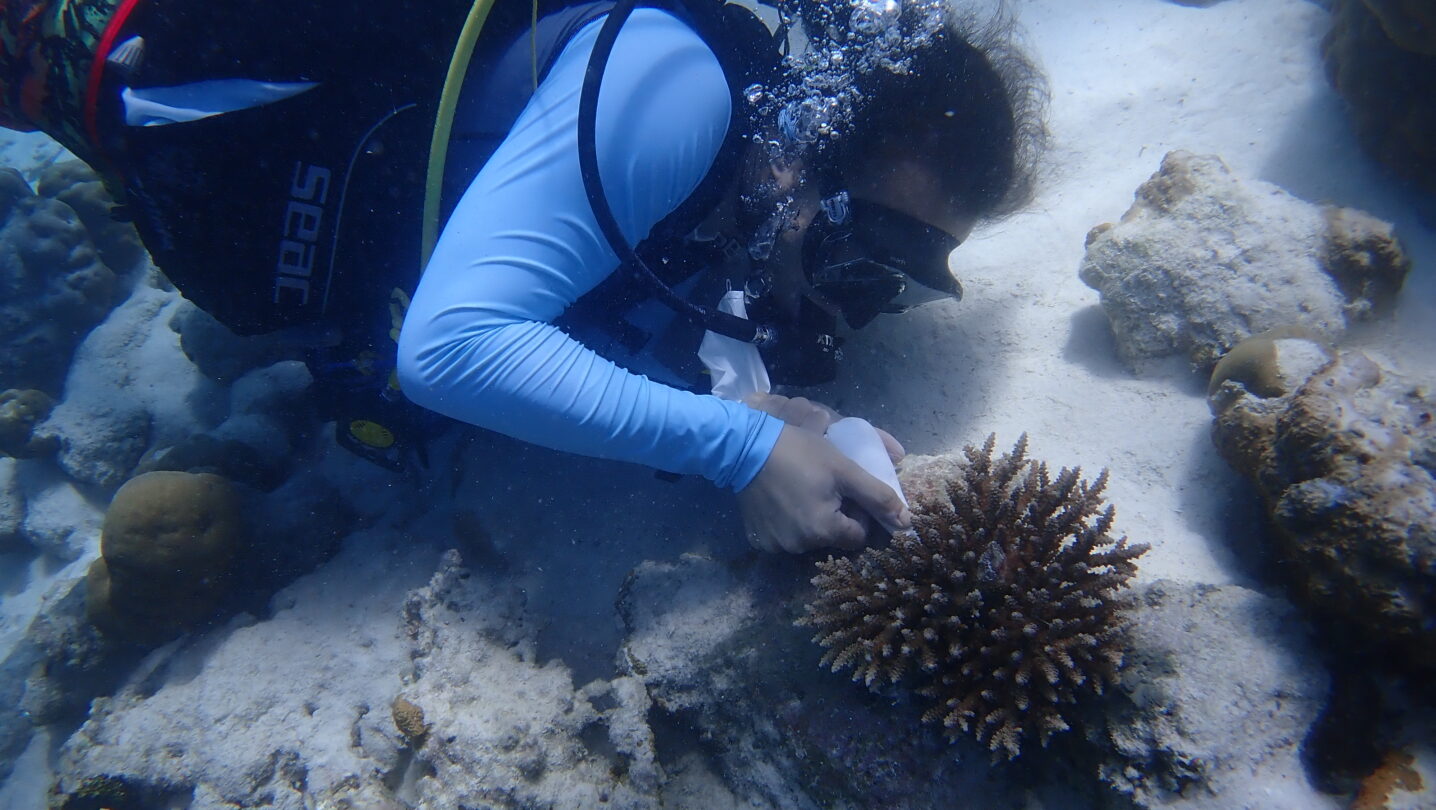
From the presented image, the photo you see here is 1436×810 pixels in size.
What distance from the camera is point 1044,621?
205cm

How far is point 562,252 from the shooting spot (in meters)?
2.14

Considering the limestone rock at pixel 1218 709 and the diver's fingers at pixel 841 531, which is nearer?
the limestone rock at pixel 1218 709

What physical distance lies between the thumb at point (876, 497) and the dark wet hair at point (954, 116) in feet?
3.90

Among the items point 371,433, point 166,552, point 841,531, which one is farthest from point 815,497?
point 166,552

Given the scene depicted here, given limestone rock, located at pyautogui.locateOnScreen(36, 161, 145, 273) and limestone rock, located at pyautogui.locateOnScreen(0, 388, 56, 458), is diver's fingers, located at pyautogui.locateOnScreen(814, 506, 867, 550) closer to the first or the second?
limestone rock, located at pyautogui.locateOnScreen(0, 388, 56, 458)

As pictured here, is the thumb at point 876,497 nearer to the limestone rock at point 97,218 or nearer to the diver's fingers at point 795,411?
the diver's fingers at point 795,411

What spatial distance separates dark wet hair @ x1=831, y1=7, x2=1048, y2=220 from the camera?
2.40 m

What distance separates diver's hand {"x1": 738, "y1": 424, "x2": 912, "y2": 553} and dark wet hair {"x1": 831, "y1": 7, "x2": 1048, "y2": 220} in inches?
44.5

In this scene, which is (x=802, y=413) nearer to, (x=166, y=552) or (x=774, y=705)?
(x=774, y=705)

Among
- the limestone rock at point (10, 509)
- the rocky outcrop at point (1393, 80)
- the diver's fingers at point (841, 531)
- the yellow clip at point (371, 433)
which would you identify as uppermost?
the rocky outcrop at point (1393, 80)

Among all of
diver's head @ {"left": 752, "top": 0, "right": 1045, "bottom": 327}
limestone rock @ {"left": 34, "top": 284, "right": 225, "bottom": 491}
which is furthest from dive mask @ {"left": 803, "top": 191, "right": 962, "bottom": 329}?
limestone rock @ {"left": 34, "top": 284, "right": 225, "bottom": 491}

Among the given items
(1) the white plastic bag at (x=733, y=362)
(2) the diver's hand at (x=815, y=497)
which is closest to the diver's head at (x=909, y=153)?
(1) the white plastic bag at (x=733, y=362)

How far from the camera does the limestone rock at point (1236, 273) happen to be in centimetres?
326

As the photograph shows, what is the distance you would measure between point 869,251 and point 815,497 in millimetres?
1024
